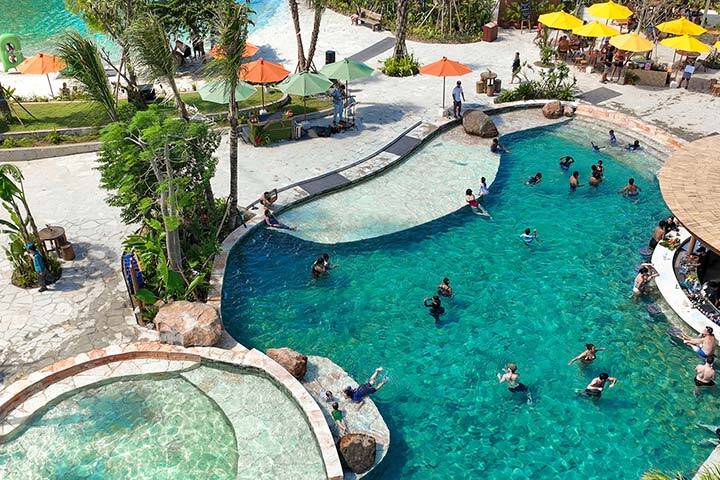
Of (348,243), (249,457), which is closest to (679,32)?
(348,243)

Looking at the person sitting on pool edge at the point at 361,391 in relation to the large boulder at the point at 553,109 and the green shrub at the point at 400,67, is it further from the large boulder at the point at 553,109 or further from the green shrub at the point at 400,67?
the green shrub at the point at 400,67

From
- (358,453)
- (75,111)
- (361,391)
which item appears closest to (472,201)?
(361,391)

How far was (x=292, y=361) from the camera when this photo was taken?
50.1 feet

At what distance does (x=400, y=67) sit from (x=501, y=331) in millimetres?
19807

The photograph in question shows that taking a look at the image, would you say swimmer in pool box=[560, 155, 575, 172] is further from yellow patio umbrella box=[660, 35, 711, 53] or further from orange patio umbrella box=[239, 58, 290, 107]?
orange patio umbrella box=[239, 58, 290, 107]

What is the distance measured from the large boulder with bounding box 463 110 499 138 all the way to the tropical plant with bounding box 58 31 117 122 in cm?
1545

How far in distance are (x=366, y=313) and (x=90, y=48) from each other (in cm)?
1097

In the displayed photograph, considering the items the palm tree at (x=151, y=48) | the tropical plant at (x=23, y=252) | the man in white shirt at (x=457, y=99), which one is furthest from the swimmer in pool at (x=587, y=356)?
the man in white shirt at (x=457, y=99)

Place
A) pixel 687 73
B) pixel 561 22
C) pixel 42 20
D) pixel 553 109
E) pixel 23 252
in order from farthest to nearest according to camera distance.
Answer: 1. pixel 42 20
2. pixel 561 22
3. pixel 687 73
4. pixel 553 109
5. pixel 23 252

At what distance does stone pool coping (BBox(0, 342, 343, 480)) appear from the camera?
46.2 feet

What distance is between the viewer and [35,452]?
44.3 feet

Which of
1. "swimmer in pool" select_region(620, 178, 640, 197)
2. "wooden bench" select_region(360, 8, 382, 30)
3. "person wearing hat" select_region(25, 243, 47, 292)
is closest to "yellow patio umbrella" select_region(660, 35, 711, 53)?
"swimmer in pool" select_region(620, 178, 640, 197)

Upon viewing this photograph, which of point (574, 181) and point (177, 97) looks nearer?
point (177, 97)

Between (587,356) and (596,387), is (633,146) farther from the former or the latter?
(596,387)
